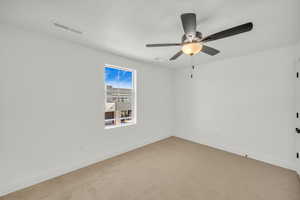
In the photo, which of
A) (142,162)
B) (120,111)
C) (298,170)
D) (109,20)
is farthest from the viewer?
(120,111)

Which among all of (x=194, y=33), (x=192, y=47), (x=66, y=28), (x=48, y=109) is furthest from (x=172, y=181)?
(x=66, y=28)

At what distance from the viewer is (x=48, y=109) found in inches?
82.6

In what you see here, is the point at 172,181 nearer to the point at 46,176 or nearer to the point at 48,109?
the point at 46,176

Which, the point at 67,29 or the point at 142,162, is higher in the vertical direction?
the point at 67,29

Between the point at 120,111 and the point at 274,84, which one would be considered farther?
the point at 120,111

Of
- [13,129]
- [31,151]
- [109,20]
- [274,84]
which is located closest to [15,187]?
[31,151]

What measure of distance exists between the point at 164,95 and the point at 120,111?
1.75m

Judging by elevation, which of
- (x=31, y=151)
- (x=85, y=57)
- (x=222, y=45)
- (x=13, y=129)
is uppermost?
(x=222, y=45)

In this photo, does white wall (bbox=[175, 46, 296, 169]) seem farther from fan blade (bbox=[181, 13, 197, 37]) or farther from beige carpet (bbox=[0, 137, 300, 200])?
fan blade (bbox=[181, 13, 197, 37])

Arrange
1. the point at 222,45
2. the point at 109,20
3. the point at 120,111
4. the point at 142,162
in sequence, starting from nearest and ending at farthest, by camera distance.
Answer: the point at 109,20 < the point at 222,45 < the point at 142,162 < the point at 120,111

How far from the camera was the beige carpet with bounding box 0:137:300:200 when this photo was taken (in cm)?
176

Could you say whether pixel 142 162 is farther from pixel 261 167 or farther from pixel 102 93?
pixel 261 167

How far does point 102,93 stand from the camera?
9.14 feet

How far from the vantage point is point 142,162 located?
272cm
